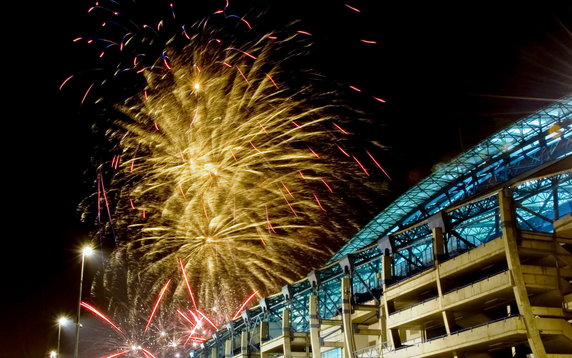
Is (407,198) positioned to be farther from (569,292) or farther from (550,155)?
(569,292)

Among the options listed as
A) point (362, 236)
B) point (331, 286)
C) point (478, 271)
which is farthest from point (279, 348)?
point (478, 271)

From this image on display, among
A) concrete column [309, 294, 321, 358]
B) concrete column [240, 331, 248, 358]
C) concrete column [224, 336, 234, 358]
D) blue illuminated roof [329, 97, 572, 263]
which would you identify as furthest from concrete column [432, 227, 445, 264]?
concrete column [224, 336, 234, 358]

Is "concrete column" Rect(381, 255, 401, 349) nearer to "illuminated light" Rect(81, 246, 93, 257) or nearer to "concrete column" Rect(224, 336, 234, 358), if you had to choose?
"illuminated light" Rect(81, 246, 93, 257)

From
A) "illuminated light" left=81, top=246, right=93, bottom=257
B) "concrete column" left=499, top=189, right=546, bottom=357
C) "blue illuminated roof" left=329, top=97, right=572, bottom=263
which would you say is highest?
"blue illuminated roof" left=329, top=97, right=572, bottom=263

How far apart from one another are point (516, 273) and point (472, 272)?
17.7 ft

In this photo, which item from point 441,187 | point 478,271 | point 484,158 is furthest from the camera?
point 441,187

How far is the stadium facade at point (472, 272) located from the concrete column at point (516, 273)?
5 centimetres

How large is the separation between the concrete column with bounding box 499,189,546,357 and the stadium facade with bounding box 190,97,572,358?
54 mm

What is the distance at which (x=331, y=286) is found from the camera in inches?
2330

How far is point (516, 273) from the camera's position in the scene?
28.6 m

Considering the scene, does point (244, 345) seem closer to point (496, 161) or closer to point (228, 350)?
point (228, 350)

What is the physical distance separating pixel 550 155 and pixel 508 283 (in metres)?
17.2

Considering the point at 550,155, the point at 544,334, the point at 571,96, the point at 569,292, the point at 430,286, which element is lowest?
the point at 544,334

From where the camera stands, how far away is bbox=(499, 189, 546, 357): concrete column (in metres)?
27.7
